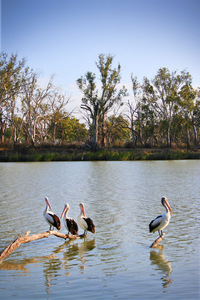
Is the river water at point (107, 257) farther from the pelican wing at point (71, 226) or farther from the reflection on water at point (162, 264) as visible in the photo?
the pelican wing at point (71, 226)

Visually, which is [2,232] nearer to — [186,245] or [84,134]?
[186,245]

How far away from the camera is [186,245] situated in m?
8.52

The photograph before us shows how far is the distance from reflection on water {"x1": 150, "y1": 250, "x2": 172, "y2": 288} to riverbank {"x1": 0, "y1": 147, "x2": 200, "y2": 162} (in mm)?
39215

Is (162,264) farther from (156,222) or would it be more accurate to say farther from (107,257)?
(156,222)

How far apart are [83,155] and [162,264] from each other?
132 ft

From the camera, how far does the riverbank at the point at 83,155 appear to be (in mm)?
46812

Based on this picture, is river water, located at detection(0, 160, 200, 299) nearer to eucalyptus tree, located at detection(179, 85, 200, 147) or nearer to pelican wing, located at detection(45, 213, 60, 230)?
pelican wing, located at detection(45, 213, 60, 230)

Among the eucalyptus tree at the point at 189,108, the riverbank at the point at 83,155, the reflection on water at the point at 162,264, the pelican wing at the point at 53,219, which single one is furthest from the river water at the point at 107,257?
the eucalyptus tree at the point at 189,108

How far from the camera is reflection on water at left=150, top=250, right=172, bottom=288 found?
642 centimetres

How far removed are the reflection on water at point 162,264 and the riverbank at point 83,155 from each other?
39215mm

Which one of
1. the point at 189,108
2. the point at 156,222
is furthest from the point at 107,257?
the point at 189,108

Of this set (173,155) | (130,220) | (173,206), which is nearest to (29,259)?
(130,220)

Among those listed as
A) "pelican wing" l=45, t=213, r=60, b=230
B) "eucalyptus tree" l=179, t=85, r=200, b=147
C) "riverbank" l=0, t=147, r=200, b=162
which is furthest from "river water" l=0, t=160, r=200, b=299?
"eucalyptus tree" l=179, t=85, r=200, b=147

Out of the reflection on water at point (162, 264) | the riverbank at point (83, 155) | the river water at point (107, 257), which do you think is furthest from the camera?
the riverbank at point (83, 155)
